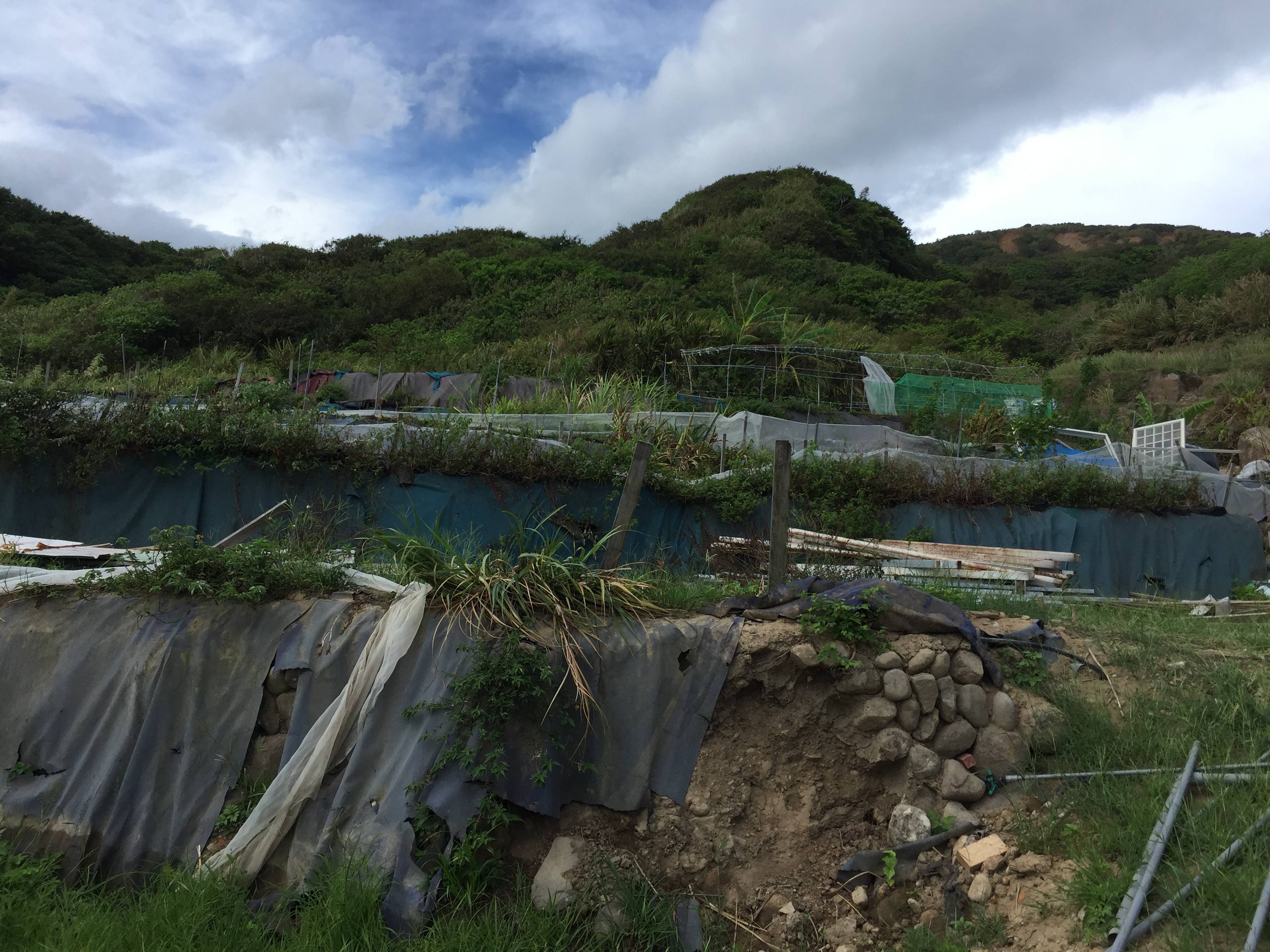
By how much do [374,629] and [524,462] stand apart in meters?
5.25

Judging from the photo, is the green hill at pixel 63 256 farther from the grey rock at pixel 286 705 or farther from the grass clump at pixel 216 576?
the grey rock at pixel 286 705

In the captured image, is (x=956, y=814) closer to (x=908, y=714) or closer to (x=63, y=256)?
(x=908, y=714)

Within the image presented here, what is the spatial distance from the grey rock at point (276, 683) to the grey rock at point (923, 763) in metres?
3.47

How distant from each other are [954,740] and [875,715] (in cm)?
48

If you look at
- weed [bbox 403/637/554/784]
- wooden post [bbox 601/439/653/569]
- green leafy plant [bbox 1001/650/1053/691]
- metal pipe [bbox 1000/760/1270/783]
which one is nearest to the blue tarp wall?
wooden post [bbox 601/439/653/569]

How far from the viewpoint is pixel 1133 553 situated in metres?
11.1

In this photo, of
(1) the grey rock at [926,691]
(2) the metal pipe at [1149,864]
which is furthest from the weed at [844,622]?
(2) the metal pipe at [1149,864]

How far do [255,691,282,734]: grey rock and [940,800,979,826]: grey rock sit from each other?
11.9 ft

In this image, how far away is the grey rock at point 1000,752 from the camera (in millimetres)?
→ 4621

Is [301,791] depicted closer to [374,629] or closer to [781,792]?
[374,629]

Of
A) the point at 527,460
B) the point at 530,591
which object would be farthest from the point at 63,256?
the point at 530,591

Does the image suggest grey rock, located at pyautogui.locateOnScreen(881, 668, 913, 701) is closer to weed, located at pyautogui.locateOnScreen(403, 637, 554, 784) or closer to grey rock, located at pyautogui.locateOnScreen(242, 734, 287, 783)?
weed, located at pyautogui.locateOnScreen(403, 637, 554, 784)

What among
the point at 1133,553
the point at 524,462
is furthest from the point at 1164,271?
the point at 524,462

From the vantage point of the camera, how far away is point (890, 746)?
4.63m
